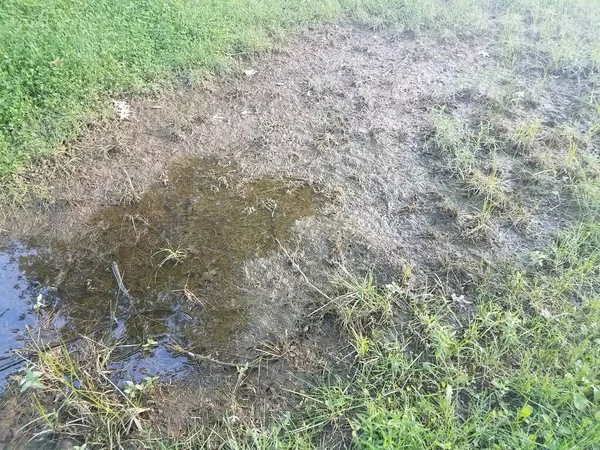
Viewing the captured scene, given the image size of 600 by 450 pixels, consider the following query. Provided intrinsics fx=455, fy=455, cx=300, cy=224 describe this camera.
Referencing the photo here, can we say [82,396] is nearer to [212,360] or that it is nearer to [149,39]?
[212,360]

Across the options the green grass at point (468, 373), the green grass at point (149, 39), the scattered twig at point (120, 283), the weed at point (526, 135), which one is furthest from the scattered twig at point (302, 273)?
the weed at point (526, 135)

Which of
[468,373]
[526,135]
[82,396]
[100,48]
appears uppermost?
[100,48]

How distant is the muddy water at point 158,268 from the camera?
2.76m

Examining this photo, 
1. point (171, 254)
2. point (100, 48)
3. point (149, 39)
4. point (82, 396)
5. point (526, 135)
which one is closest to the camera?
point (82, 396)

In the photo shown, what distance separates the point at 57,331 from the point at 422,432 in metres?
2.16

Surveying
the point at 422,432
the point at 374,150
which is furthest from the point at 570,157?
the point at 422,432

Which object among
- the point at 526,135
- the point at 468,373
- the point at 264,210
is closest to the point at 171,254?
the point at 264,210

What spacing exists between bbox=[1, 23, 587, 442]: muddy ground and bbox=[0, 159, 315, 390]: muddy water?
0.01 metres

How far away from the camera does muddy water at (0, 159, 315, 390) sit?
9.05ft

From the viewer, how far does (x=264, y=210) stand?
350cm

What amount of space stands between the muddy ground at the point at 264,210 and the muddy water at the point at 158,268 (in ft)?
0.04

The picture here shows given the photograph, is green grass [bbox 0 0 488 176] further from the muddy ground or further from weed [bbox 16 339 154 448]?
weed [bbox 16 339 154 448]

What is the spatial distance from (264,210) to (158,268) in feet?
2.93

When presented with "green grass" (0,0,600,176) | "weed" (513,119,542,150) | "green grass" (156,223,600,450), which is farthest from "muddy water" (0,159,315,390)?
"weed" (513,119,542,150)
